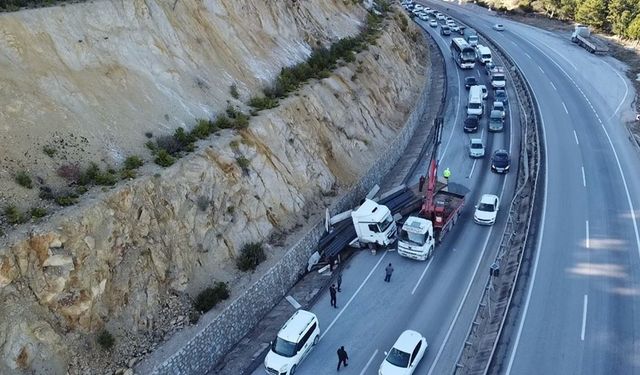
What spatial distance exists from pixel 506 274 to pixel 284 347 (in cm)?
1235

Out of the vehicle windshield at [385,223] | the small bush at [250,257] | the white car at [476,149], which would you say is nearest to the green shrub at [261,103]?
the small bush at [250,257]

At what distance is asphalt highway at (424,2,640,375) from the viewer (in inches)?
941

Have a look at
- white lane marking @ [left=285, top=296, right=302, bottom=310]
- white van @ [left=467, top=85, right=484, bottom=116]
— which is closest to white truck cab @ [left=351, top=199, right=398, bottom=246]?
white lane marking @ [left=285, top=296, right=302, bottom=310]

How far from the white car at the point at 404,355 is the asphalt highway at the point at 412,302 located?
2.82 feet

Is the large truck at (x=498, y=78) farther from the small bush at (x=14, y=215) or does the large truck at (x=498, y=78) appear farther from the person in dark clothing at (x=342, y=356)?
the small bush at (x=14, y=215)

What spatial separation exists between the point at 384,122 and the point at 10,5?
2700cm

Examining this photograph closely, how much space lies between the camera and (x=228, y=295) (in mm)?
26891

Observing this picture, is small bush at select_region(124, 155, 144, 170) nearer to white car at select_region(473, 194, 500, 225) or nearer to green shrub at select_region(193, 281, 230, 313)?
green shrub at select_region(193, 281, 230, 313)

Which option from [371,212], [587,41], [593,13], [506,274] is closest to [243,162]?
[371,212]

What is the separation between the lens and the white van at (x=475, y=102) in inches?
2021

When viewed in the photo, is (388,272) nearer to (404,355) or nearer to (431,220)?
(431,220)

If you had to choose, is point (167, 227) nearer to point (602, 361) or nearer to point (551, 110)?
point (602, 361)

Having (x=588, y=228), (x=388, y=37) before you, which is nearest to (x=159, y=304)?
(x=588, y=228)

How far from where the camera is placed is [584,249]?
31.1 metres
